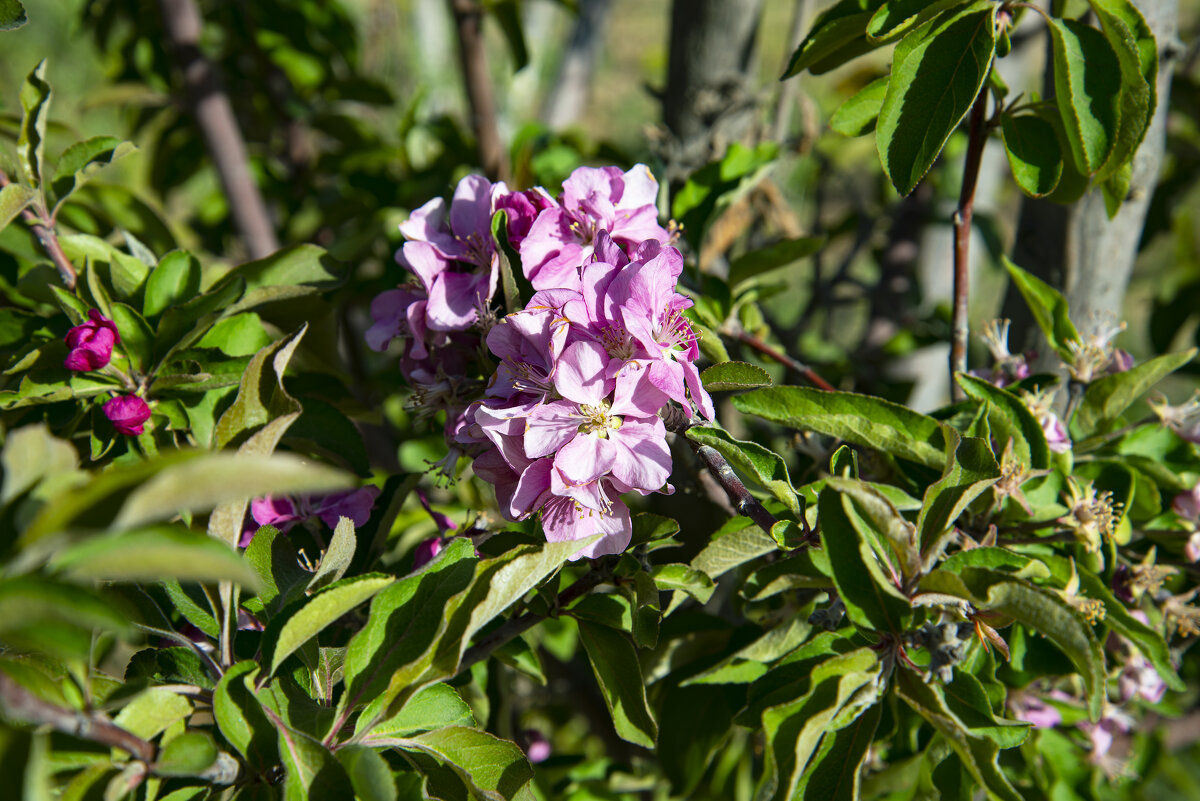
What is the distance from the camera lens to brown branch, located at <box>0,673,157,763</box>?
571 millimetres

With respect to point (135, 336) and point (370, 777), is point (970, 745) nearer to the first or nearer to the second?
point (370, 777)

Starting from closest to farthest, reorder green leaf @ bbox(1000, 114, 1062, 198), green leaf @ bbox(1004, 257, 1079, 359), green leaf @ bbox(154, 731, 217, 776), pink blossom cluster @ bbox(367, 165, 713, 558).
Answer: green leaf @ bbox(154, 731, 217, 776) < pink blossom cluster @ bbox(367, 165, 713, 558) < green leaf @ bbox(1000, 114, 1062, 198) < green leaf @ bbox(1004, 257, 1079, 359)

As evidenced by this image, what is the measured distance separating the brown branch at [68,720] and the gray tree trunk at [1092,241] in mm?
1462

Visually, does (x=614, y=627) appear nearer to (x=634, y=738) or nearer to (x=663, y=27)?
(x=634, y=738)

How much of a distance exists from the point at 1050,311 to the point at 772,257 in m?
0.44

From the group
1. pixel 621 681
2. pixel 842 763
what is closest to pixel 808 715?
pixel 842 763

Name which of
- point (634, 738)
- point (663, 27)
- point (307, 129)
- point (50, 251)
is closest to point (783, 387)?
point (634, 738)

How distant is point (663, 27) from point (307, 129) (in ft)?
30.8

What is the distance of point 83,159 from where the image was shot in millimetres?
1157

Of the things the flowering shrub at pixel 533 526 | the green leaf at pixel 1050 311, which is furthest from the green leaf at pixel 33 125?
the green leaf at pixel 1050 311

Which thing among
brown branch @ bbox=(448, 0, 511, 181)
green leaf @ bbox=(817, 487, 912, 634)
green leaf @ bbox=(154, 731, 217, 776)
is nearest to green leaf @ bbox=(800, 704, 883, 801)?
green leaf @ bbox=(817, 487, 912, 634)

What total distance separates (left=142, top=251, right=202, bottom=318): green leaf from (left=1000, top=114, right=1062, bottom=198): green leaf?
1152 mm

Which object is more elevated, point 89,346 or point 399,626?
point 89,346

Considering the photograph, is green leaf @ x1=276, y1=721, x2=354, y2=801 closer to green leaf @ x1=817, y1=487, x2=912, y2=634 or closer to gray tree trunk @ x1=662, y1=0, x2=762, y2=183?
green leaf @ x1=817, y1=487, x2=912, y2=634
